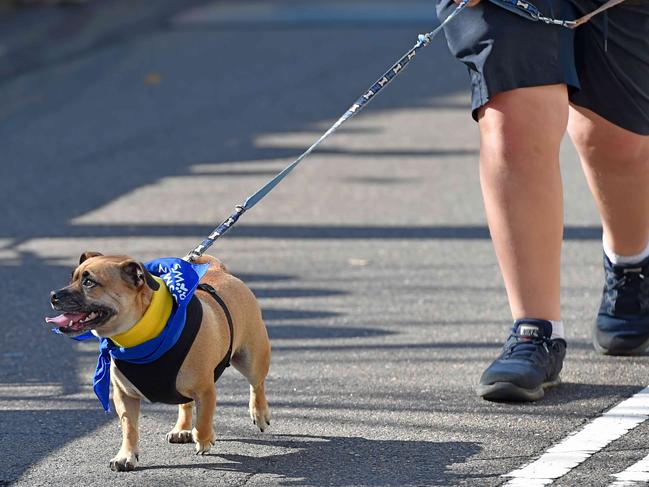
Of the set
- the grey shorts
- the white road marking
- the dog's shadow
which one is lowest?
the dog's shadow

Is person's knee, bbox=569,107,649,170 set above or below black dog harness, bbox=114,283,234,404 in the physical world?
above

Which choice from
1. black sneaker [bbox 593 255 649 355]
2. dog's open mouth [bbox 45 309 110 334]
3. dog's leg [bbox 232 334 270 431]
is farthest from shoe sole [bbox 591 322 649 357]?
dog's open mouth [bbox 45 309 110 334]

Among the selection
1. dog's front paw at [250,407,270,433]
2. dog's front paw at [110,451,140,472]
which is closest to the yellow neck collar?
dog's front paw at [110,451,140,472]

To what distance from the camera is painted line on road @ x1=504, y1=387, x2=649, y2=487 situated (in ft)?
13.1

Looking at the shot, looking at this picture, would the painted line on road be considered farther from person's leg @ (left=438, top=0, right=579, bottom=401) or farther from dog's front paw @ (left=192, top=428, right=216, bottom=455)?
dog's front paw @ (left=192, top=428, right=216, bottom=455)

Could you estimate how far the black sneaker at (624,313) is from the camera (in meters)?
5.21

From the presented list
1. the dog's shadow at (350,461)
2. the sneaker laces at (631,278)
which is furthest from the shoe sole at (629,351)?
the dog's shadow at (350,461)

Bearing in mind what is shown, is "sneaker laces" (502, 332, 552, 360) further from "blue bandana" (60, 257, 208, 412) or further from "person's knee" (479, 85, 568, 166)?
"blue bandana" (60, 257, 208, 412)

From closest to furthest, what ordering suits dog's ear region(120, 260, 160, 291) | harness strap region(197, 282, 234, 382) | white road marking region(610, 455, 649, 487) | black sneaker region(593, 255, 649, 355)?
1. white road marking region(610, 455, 649, 487)
2. dog's ear region(120, 260, 160, 291)
3. harness strap region(197, 282, 234, 382)
4. black sneaker region(593, 255, 649, 355)

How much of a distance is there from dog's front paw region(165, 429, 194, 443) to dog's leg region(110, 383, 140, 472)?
25cm

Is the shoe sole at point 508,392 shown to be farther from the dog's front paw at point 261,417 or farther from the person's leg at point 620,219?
the dog's front paw at point 261,417

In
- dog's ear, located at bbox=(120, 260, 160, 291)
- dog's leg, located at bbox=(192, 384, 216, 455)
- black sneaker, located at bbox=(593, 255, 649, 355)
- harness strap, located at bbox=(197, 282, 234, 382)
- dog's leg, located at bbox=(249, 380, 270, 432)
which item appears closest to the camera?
dog's ear, located at bbox=(120, 260, 160, 291)

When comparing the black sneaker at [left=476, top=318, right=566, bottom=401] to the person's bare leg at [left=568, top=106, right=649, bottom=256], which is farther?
the person's bare leg at [left=568, top=106, right=649, bottom=256]

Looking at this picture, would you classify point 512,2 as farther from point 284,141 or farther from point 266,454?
point 284,141
